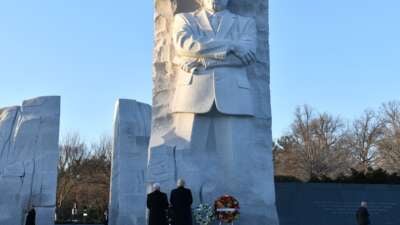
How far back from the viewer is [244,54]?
11094 millimetres

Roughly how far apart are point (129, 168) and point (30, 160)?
3608 millimetres

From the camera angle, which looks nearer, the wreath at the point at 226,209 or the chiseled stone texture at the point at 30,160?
the wreath at the point at 226,209

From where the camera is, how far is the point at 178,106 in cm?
1115

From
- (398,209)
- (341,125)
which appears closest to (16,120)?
(398,209)

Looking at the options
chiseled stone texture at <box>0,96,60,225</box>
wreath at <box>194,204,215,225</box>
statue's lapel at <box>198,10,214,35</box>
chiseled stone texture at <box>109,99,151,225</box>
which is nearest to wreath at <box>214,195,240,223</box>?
wreath at <box>194,204,215,225</box>

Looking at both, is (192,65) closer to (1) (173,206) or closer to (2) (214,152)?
(2) (214,152)

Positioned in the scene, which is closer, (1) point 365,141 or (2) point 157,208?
(2) point 157,208

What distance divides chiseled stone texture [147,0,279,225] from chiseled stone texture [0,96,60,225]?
26.2 ft

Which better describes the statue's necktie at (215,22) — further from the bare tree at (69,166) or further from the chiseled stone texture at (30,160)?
the bare tree at (69,166)

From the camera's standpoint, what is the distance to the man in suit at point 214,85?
1098 cm

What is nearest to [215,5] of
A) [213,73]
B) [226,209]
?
[213,73]

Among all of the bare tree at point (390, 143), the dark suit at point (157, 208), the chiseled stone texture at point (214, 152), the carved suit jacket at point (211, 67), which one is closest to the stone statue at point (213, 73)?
the carved suit jacket at point (211, 67)

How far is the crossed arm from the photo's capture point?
10945 mm

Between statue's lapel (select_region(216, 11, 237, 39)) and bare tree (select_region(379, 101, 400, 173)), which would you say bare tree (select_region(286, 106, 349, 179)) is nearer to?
bare tree (select_region(379, 101, 400, 173))
